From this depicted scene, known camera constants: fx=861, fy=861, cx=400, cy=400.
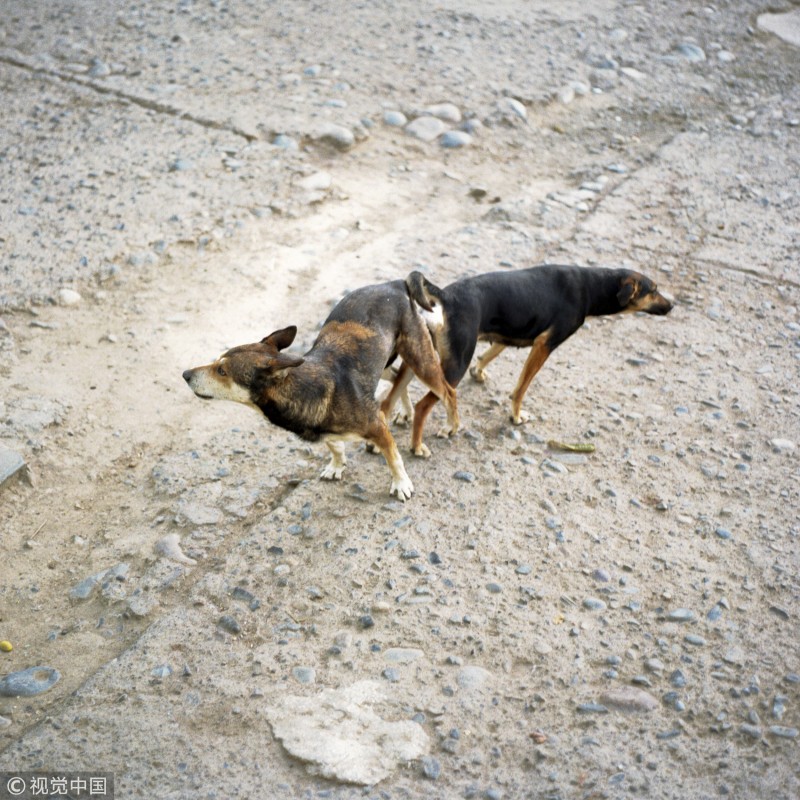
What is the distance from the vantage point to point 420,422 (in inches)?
218

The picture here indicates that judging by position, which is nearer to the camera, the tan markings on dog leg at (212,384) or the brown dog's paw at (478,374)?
the tan markings on dog leg at (212,384)

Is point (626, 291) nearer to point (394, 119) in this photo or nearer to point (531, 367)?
point (531, 367)

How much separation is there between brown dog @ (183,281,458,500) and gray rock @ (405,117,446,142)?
167 inches

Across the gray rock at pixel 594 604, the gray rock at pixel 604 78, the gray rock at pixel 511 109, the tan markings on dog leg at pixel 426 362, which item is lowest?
the gray rock at pixel 594 604

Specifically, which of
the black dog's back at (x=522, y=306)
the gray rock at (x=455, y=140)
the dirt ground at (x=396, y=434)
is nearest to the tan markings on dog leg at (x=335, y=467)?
the dirt ground at (x=396, y=434)

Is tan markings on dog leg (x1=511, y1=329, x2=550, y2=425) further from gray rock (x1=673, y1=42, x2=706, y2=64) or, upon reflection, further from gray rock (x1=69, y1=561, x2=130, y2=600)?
gray rock (x1=673, y1=42, x2=706, y2=64)

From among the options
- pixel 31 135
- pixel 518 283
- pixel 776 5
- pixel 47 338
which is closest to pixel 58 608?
pixel 47 338

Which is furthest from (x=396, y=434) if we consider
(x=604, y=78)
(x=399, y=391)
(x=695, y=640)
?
(x=604, y=78)

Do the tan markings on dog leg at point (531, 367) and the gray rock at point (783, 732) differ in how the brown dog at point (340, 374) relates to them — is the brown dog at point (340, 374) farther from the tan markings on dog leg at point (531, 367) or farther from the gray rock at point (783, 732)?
the gray rock at point (783, 732)

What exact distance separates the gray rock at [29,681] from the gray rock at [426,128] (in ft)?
21.8

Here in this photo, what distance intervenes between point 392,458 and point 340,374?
24.8 inches

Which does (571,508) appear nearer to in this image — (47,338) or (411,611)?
(411,611)

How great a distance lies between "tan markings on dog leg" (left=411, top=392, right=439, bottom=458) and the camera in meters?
5.51

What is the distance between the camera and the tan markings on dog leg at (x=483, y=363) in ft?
20.4
